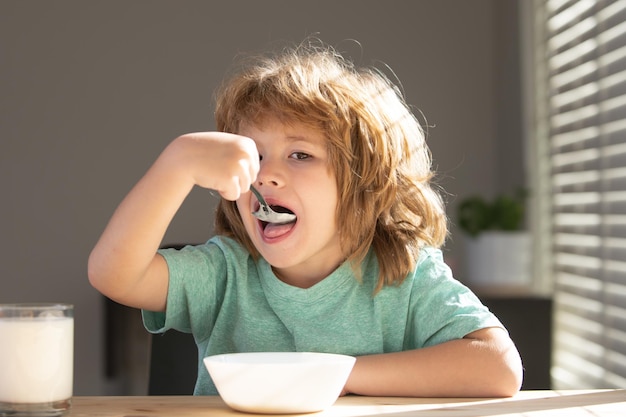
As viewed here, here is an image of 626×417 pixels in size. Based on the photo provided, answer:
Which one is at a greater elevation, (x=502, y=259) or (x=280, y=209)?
(x=280, y=209)

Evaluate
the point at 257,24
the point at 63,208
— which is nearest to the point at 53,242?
the point at 63,208

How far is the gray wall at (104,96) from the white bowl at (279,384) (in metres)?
2.55

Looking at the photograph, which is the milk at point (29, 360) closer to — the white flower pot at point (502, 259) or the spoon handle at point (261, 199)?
the spoon handle at point (261, 199)

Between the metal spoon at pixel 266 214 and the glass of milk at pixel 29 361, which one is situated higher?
the metal spoon at pixel 266 214

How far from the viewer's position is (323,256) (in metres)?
1.19

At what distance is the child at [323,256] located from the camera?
3.32ft

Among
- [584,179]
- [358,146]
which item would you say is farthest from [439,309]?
[584,179]

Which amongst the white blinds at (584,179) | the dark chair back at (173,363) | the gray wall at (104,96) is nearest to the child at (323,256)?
the dark chair back at (173,363)

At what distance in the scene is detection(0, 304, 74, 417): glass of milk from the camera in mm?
Result: 753

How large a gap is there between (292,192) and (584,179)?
142 cm

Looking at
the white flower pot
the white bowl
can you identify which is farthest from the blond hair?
the white flower pot

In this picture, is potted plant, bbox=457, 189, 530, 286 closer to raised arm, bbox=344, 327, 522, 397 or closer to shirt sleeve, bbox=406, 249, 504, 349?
shirt sleeve, bbox=406, 249, 504, 349

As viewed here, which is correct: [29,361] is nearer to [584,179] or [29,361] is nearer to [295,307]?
[295,307]

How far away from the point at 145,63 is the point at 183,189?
8.42 ft
